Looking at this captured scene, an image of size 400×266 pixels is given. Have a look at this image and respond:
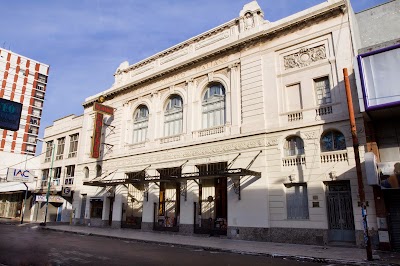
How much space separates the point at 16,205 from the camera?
141 ft

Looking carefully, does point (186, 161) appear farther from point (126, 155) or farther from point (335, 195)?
point (335, 195)

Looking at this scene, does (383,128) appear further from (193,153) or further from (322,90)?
(193,153)

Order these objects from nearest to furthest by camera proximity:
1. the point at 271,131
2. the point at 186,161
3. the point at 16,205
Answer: the point at 271,131, the point at 186,161, the point at 16,205

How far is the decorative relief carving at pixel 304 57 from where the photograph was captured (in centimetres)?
1866

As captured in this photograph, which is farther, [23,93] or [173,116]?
[23,93]

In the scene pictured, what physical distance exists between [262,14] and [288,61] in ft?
15.3

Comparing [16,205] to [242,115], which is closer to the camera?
[242,115]

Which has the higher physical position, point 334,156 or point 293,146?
point 293,146

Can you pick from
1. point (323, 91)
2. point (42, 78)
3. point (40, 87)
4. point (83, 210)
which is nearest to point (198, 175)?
point (323, 91)

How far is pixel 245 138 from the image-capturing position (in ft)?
66.4

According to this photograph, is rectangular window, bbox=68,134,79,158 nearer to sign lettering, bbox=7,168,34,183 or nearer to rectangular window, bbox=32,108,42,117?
sign lettering, bbox=7,168,34,183

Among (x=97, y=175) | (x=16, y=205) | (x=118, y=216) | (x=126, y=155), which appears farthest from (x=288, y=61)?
(x=16, y=205)

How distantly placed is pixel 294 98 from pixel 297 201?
6447 mm

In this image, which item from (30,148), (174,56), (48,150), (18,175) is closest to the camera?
(174,56)
